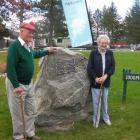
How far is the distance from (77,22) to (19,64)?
2823 mm

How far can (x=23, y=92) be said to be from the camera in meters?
8.23

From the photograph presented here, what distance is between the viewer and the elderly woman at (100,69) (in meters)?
9.35

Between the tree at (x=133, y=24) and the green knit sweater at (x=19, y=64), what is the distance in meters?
82.9

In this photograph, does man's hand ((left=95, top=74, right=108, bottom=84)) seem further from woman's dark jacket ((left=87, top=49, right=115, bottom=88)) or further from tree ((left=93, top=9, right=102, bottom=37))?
tree ((left=93, top=9, right=102, bottom=37))

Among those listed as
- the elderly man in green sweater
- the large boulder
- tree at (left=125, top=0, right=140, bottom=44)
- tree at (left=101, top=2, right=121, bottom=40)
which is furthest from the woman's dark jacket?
→ tree at (left=101, top=2, right=121, bottom=40)

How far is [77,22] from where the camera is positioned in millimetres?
10508

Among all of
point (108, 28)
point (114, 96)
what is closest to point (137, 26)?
point (108, 28)

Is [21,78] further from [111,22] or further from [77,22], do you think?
[111,22]

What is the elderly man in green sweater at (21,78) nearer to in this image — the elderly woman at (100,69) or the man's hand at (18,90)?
the man's hand at (18,90)

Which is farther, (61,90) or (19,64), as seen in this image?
(61,90)

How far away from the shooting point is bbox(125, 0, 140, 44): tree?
9062 cm

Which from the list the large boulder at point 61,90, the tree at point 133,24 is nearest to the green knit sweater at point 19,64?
the large boulder at point 61,90

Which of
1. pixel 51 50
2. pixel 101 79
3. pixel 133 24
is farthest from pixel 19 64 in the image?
pixel 133 24

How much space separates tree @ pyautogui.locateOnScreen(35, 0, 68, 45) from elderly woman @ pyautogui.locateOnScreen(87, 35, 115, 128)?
55942mm
